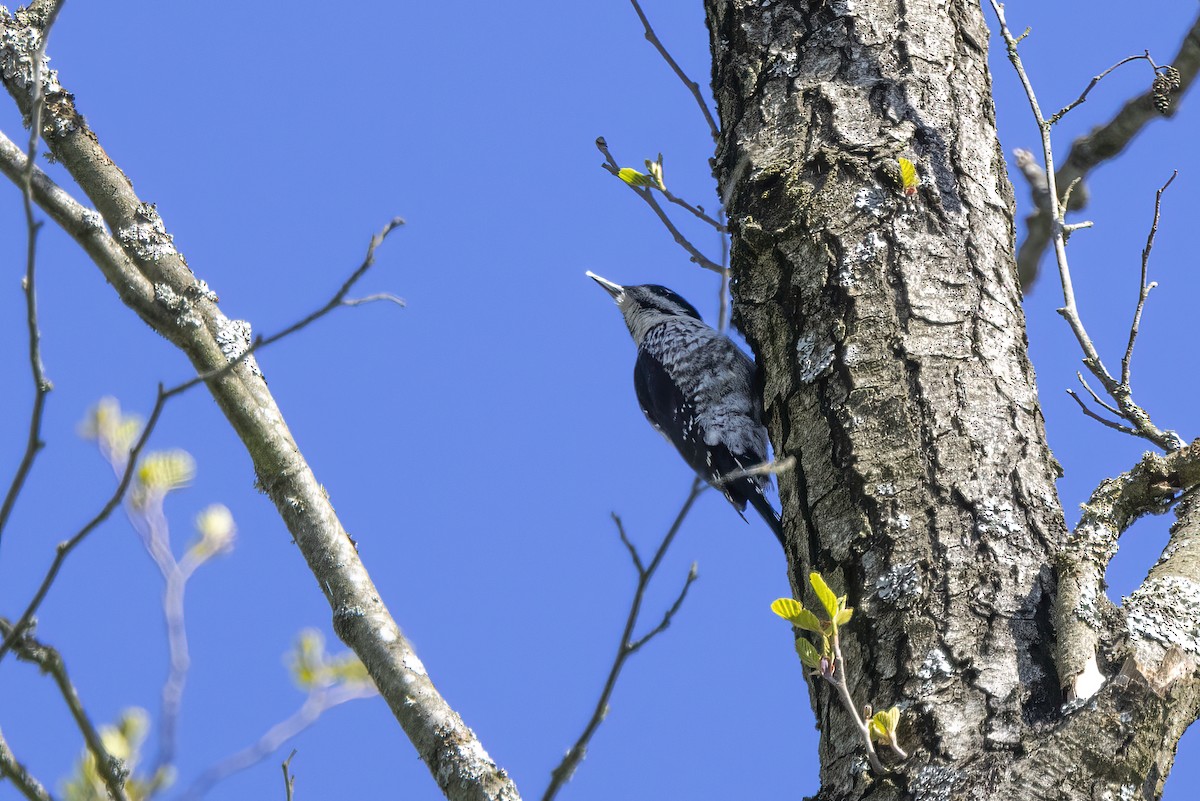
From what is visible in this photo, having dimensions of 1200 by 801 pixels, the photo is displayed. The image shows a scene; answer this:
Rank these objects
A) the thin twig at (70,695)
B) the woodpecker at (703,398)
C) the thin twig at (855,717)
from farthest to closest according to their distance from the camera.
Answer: the woodpecker at (703,398), the thin twig at (855,717), the thin twig at (70,695)

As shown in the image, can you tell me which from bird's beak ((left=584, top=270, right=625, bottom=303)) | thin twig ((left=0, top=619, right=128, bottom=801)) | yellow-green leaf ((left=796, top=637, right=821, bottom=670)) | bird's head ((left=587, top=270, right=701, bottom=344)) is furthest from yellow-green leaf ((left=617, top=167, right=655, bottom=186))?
bird's beak ((left=584, top=270, right=625, bottom=303))

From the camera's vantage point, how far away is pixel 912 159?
92.7 inches

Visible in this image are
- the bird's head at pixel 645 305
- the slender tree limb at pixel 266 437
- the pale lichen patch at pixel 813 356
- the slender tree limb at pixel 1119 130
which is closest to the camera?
the slender tree limb at pixel 266 437

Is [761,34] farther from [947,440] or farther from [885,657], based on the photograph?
[885,657]

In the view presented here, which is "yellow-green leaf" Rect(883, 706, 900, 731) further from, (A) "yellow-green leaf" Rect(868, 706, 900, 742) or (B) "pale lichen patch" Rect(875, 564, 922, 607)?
(B) "pale lichen patch" Rect(875, 564, 922, 607)

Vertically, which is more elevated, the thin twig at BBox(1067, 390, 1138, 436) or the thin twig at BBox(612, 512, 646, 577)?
the thin twig at BBox(1067, 390, 1138, 436)

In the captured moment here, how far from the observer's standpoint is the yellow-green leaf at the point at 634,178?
253 cm

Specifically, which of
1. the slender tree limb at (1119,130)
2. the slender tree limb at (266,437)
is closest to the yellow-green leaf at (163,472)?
the slender tree limb at (266,437)

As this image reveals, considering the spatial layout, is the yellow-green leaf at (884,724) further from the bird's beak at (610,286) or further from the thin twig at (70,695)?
the bird's beak at (610,286)

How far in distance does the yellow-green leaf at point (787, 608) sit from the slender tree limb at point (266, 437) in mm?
489

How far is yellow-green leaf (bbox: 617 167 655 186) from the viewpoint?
2.53 metres

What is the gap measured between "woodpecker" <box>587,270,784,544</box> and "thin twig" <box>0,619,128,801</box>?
7.61 ft

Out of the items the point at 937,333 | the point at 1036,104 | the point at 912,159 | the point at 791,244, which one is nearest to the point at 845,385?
the point at 937,333

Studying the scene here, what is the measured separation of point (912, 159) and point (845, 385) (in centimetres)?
53
